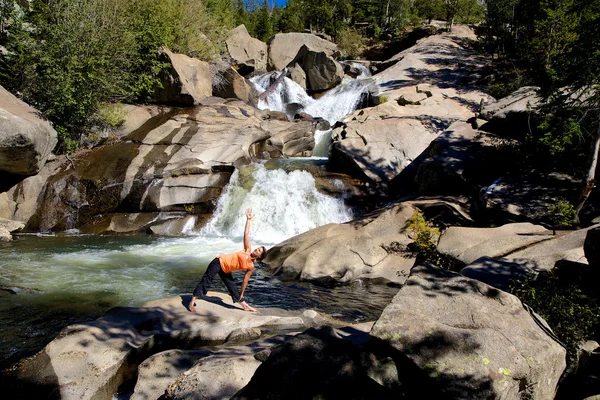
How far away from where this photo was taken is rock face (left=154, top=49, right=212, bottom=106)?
65.7ft

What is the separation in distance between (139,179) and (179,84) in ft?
23.3

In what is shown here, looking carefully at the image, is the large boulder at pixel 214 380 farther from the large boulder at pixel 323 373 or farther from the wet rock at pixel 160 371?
the large boulder at pixel 323 373

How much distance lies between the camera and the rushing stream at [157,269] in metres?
7.13

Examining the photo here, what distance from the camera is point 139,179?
1506 cm

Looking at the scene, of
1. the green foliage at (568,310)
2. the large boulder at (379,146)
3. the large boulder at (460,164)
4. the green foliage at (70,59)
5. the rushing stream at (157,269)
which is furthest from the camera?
the large boulder at (379,146)

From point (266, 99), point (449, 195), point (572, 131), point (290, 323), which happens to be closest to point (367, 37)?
point (266, 99)

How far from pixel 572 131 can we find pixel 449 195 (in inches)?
171

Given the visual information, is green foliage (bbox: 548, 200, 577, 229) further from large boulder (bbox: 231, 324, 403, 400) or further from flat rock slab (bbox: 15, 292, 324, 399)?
large boulder (bbox: 231, 324, 403, 400)

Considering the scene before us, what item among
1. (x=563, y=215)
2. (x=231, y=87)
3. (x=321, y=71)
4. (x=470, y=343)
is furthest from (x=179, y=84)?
(x=470, y=343)

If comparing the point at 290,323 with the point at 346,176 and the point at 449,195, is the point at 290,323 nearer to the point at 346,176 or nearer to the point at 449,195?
the point at 449,195

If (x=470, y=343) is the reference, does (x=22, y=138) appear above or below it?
above

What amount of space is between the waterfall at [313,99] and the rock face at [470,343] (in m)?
21.2

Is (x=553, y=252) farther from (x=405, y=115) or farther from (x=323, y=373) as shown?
(x=405, y=115)

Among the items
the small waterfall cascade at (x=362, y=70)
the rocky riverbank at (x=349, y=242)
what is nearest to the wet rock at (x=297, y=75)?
the rocky riverbank at (x=349, y=242)
